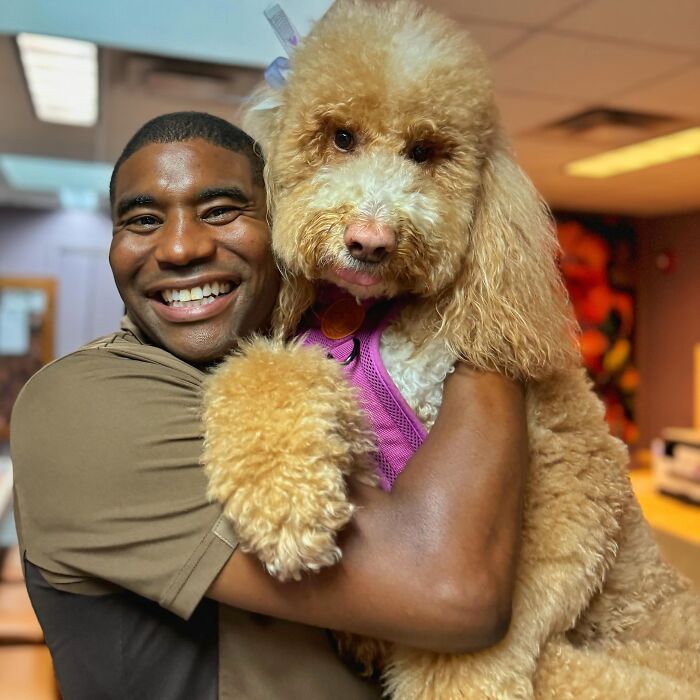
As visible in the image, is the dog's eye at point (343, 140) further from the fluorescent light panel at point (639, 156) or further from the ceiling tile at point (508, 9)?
the fluorescent light panel at point (639, 156)

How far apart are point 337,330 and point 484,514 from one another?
33 cm

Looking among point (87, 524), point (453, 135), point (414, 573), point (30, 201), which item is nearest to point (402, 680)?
point (414, 573)

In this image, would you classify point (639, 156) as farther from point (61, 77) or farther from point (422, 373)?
point (422, 373)

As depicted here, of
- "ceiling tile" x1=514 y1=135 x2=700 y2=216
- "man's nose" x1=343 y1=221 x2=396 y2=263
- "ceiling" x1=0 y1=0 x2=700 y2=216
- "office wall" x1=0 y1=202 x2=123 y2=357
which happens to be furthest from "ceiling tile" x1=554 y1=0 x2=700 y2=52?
"office wall" x1=0 y1=202 x2=123 y2=357

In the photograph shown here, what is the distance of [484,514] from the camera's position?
0.86m

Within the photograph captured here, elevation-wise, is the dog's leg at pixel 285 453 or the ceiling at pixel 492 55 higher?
the ceiling at pixel 492 55

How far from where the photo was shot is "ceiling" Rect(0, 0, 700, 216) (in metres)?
2.48

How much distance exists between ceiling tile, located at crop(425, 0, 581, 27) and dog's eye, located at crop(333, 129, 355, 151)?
158 cm

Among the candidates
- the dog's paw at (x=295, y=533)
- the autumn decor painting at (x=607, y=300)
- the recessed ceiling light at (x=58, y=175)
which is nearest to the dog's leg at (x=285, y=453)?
the dog's paw at (x=295, y=533)

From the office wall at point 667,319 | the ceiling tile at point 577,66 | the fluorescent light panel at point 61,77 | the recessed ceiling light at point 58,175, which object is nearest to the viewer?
the ceiling tile at point 577,66

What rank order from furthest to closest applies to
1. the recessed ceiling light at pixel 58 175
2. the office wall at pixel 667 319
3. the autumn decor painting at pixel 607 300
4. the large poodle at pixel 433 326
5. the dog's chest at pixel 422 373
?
the autumn decor painting at pixel 607 300 < the office wall at pixel 667 319 < the recessed ceiling light at pixel 58 175 < the dog's chest at pixel 422 373 < the large poodle at pixel 433 326

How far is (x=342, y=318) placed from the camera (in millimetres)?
1063

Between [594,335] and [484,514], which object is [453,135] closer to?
[484,514]

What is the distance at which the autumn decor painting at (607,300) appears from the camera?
628 cm
